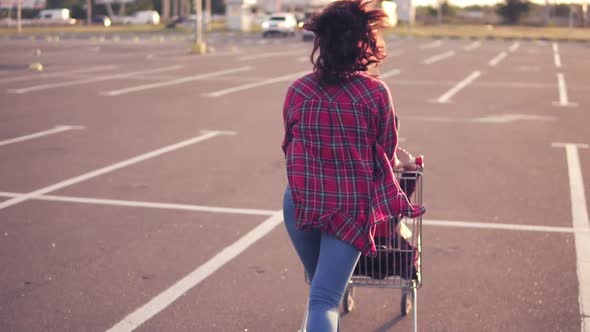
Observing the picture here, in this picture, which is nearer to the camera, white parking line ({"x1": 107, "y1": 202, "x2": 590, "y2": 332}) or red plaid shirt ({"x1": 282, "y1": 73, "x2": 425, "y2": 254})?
red plaid shirt ({"x1": 282, "y1": 73, "x2": 425, "y2": 254})

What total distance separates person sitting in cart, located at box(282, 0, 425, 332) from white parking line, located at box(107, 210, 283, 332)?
6.14ft

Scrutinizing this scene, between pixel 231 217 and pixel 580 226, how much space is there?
9.57 ft

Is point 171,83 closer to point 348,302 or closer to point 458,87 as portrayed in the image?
point 458,87

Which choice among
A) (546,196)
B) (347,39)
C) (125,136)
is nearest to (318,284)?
(347,39)

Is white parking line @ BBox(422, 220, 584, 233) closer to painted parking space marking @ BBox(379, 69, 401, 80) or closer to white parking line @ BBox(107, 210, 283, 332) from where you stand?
white parking line @ BBox(107, 210, 283, 332)

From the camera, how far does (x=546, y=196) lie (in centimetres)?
837

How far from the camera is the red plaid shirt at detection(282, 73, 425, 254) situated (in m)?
3.22

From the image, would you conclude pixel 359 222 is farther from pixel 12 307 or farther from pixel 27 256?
pixel 27 256

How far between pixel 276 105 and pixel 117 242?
9.79 meters

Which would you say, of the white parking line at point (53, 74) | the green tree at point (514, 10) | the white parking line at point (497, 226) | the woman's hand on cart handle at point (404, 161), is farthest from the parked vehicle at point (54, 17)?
the woman's hand on cart handle at point (404, 161)

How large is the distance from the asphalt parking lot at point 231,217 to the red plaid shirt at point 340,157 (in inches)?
66.9

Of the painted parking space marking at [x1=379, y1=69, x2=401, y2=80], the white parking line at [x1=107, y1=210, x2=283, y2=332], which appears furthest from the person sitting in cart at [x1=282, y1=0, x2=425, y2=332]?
the painted parking space marking at [x1=379, y1=69, x2=401, y2=80]

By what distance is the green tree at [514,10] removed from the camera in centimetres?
11000

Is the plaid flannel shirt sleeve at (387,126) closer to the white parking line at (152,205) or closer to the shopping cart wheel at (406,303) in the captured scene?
the shopping cart wheel at (406,303)
